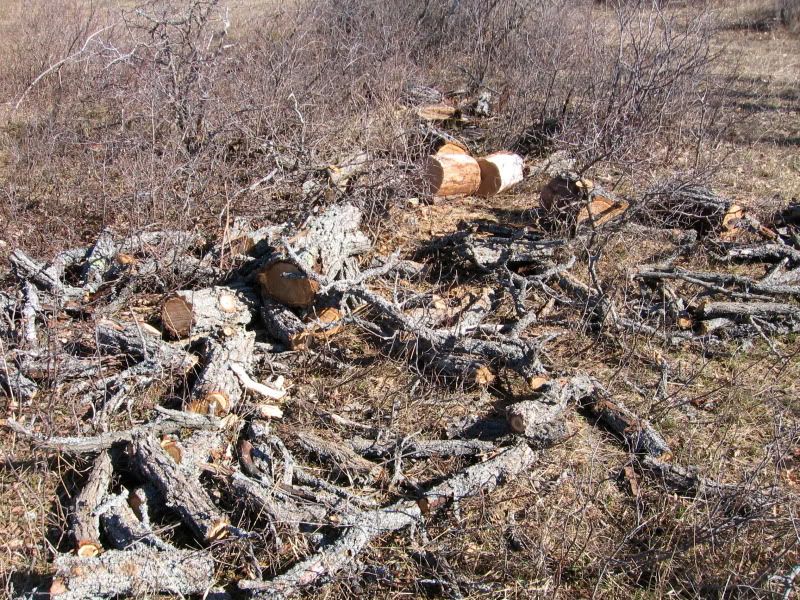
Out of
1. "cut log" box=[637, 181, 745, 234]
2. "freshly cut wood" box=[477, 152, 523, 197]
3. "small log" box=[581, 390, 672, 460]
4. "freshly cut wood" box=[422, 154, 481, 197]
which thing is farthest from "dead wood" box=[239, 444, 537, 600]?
"freshly cut wood" box=[477, 152, 523, 197]

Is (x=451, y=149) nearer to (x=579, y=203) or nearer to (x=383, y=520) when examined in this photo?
(x=579, y=203)

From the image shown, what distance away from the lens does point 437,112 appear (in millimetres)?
7539

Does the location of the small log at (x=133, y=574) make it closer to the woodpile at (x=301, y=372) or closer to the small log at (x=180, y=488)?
the woodpile at (x=301, y=372)

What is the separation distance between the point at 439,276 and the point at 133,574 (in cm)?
270

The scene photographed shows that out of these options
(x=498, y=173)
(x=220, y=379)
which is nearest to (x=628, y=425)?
(x=220, y=379)

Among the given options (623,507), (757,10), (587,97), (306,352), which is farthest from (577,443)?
(757,10)

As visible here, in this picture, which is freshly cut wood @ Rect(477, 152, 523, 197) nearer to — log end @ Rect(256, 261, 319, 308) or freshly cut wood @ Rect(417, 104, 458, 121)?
freshly cut wood @ Rect(417, 104, 458, 121)

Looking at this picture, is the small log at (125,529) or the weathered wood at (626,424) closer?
the small log at (125,529)

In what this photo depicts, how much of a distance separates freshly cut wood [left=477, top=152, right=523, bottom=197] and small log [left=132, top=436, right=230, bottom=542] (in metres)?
4.07

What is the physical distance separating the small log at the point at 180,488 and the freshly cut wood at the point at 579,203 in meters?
3.12

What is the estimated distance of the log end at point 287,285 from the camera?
397 centimetres

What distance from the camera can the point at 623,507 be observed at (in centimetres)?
303

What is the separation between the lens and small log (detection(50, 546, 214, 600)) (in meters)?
2.43

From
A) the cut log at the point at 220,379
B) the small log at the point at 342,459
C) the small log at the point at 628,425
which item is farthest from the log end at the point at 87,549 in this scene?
the small log at the point at 628,425
